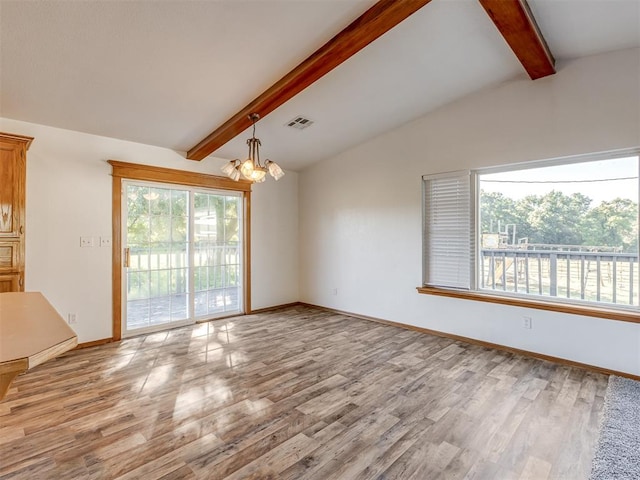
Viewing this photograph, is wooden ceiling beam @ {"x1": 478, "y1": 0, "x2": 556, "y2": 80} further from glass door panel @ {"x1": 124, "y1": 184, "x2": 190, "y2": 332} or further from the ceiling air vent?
glass door panel @ {"x1": 124, "y1": 184, "x2": 190, "y2": 332}

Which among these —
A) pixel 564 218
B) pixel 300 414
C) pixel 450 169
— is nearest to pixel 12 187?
pixel 300 414

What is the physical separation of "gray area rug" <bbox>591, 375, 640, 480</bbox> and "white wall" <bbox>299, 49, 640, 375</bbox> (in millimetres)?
528

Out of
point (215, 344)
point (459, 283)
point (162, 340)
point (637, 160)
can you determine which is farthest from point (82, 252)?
point (637, 160)

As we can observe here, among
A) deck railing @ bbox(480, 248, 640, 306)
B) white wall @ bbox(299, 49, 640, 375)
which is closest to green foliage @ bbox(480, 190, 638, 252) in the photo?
deck railing @ bbox(480, 248, 640, 306)

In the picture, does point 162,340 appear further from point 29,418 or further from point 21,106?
point 21,106

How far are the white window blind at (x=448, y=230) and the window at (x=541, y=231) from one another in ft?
0.04

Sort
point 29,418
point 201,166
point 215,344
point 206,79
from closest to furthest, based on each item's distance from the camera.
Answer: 1. point 29,418
2. point 206,79
3. point 215,344
4. point 201,166

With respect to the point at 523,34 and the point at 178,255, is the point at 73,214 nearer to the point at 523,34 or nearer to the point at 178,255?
the point at 178,255

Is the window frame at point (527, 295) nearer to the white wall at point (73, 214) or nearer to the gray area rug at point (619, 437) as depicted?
the gray area rug at point (619, 437)

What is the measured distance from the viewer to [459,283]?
3.98 metres

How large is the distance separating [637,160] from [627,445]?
2.44m

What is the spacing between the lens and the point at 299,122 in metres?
4.05

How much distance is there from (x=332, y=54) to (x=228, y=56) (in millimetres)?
855

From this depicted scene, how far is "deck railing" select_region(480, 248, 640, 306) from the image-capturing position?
306cm
